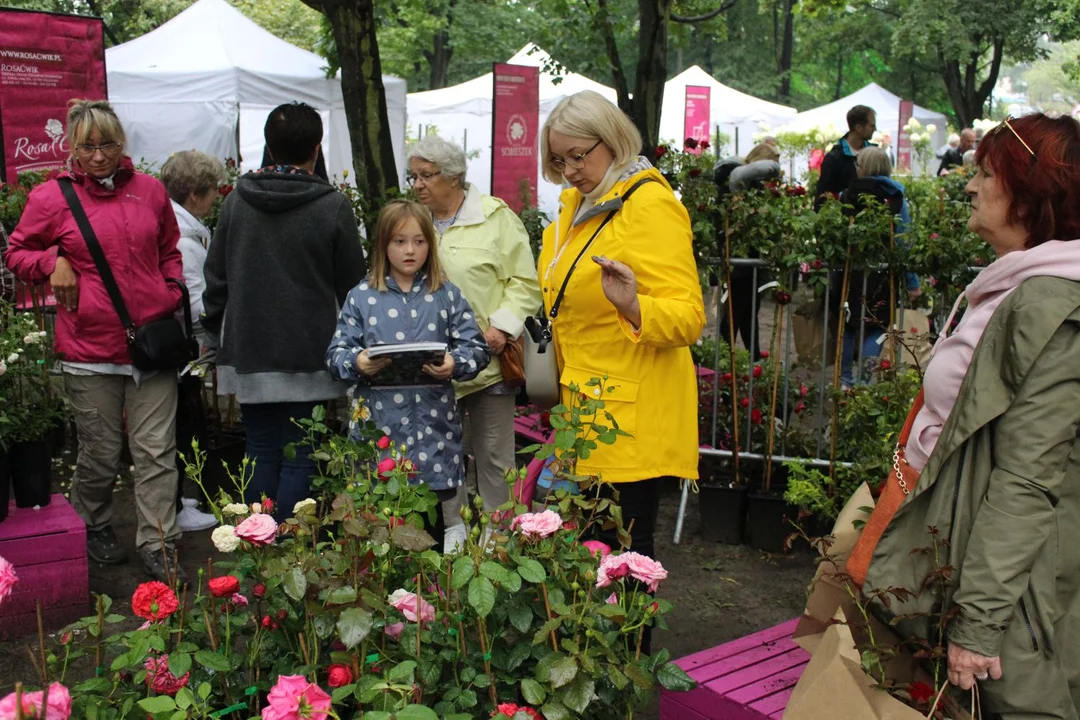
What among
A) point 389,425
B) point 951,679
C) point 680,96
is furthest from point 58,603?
point 680,96

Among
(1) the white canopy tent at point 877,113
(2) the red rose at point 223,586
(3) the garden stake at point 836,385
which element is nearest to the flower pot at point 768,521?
(3) the garden stake at point 836,385

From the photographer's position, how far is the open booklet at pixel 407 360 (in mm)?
3992

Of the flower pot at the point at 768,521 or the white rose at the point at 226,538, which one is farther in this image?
the flower pot at the point at 768,521

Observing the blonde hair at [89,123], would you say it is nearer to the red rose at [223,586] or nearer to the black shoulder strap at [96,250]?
the black shoulder strap at [96,250]

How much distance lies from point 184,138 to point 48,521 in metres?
14.5

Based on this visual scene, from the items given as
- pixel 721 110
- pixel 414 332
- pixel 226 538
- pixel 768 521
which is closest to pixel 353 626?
pixel 226 538

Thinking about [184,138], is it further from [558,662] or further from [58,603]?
[558,662]

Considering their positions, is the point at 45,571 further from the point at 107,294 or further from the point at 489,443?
the point at 489,443

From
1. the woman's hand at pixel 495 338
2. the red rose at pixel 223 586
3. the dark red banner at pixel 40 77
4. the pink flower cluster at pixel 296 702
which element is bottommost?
the pink flower cluster at pixel 296 702

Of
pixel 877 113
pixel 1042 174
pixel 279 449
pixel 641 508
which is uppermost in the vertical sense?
pixel 877 113

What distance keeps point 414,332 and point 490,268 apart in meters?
0.69

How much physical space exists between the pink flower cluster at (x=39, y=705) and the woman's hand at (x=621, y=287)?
1784 mm

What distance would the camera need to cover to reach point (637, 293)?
3.22 m

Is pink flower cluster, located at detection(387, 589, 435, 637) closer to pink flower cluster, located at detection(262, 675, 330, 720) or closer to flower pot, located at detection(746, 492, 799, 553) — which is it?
pink flower cluster, located at detection(262, 675, 330, 720)
